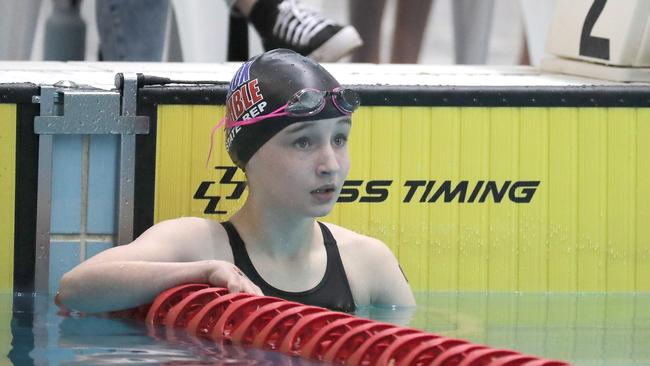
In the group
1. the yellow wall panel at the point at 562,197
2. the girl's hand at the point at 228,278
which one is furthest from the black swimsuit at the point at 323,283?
the yellow wall panel at the point at 562,197

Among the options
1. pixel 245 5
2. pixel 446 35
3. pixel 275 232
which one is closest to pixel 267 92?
pixel 275 232

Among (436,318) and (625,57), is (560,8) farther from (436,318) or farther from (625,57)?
(436,318)

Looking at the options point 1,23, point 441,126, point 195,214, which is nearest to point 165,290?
point 195,214

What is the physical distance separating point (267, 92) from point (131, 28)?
2214 millimetres

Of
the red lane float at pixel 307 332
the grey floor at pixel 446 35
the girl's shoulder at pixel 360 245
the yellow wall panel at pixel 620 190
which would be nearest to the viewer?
the red lane float at pixel 307 332

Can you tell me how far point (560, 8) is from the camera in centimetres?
497

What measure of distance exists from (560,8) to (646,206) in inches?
38.2

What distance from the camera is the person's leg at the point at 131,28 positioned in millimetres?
5555

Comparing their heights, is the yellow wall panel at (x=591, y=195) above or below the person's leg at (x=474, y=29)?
below

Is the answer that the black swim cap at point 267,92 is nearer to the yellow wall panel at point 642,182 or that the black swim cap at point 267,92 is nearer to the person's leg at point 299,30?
the yellow wall panel at point 642,182

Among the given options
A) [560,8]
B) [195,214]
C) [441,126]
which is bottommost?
[195,214]

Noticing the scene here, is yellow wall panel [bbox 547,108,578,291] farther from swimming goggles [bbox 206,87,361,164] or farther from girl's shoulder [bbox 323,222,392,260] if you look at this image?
swimming goggles [bbox 206,87,361,164]

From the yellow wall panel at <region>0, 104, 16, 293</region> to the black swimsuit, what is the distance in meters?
0.63

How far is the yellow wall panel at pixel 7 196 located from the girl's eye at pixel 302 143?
0.88 metres
